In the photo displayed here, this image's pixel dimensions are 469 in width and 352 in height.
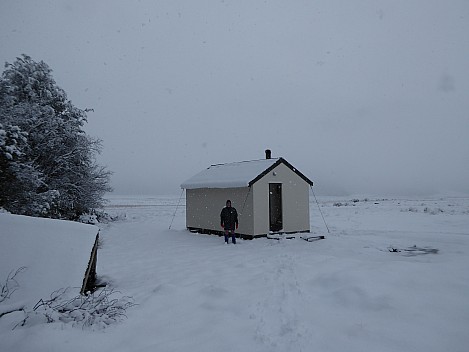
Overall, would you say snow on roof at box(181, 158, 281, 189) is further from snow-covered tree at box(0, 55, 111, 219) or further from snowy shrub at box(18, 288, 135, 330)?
snowy shrub at box(18, 288, 135, 330)

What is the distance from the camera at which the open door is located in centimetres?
1473

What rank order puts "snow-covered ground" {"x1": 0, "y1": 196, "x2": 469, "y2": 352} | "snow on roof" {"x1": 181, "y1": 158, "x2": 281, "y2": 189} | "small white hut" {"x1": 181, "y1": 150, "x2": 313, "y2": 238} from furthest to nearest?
"snow on roof" {"x1": 181, "y1": 158, "x2": 281, "y2": 189}, "small white hut" {"x1": 181, "y1": 150, "x2": 313, "y2": 238}, "snow-covered ground" {"x1": 0, "y1": 196, "x2": 469, "y2": 352}

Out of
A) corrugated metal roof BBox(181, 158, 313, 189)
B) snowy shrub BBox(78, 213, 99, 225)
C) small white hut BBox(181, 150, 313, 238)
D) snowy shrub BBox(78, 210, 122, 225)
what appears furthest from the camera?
snowy shrub BBox(78, 210, 122, 225)

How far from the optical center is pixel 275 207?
51.5ft

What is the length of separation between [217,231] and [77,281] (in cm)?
1061

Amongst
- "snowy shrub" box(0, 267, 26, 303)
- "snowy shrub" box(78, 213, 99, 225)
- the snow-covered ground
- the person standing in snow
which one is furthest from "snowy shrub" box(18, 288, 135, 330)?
"snowy shrub" box(78, 213, 99, 225)

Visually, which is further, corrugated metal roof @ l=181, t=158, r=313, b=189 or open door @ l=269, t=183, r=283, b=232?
open door @ l=269, t=183, r=283, b=232

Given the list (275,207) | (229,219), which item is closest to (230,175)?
(275,207)

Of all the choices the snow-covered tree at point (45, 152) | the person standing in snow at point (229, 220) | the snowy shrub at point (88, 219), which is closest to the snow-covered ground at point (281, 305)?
the person standing in snow at point (229, 220)

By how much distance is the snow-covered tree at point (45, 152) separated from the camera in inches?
512

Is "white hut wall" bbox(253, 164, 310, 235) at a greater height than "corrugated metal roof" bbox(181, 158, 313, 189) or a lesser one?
lesser

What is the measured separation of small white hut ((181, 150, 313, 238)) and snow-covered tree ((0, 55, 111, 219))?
6851 millimetres

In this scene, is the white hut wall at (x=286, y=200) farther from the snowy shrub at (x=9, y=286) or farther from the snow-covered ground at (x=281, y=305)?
the snowy shrub at (x=9, y=286)

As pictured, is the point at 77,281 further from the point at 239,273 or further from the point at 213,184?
the point at 213,184
